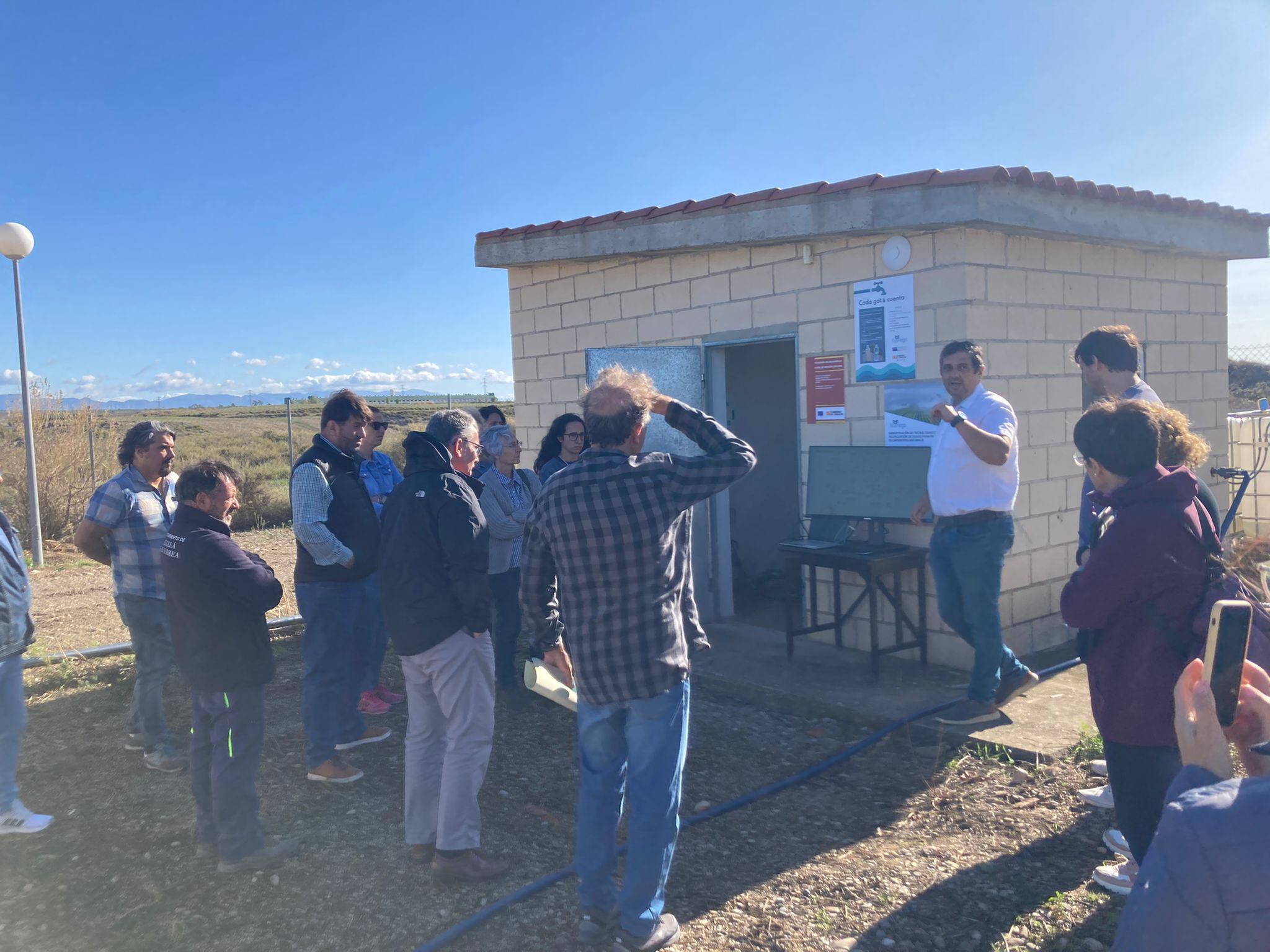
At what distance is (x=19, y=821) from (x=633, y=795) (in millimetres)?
3082

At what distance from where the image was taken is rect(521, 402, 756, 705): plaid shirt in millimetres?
2943

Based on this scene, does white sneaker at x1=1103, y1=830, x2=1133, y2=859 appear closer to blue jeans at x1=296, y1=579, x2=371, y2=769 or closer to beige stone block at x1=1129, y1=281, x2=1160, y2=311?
blue jeans at x1=296, y1=579, x2=371, y2=769

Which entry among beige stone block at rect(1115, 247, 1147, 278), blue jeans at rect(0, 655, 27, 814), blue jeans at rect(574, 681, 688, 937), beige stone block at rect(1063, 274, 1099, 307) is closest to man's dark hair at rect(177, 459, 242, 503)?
blue jeans at rect(0, 655, 27, 814)

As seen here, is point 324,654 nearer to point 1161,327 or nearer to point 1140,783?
point 1140,783

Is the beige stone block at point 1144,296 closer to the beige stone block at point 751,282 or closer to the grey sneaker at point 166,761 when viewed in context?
the beige stone block at point 751,282

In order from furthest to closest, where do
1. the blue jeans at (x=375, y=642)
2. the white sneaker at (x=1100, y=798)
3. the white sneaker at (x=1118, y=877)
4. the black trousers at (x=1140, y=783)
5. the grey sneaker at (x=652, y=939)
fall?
the blue jeans at (x=375, y=642) → the white sneaker at (x=1100, y=798) → the white sneaker at (x=1118, y=877) → the grey sneaker at (x=652, y=939) → the black trousers at (x=1140, y=783)

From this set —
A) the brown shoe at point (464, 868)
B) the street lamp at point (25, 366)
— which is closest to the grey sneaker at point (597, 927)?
the brown shoe at point (464, 868)

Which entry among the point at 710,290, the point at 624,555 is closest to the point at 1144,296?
the point at 710,290

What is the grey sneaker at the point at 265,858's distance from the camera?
377 centimetres

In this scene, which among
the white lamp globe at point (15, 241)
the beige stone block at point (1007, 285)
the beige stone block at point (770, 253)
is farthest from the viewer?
the white lamp globe at point (15, 241)

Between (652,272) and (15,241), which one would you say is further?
(15,241)

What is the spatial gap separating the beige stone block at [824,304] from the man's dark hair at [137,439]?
13.6ft

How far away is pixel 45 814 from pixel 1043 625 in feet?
19.4

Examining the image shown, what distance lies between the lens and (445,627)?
3.57 meters
